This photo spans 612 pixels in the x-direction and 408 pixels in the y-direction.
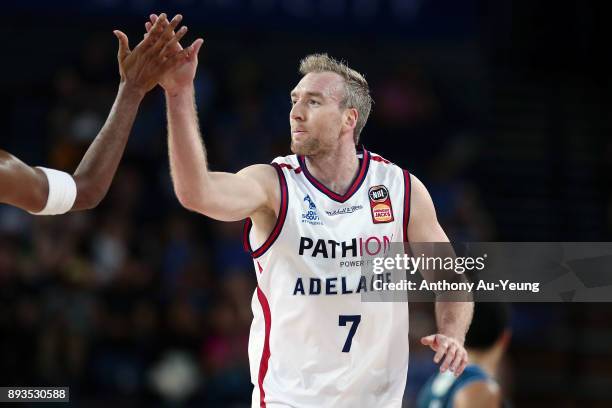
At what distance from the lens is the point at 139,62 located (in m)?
4.88

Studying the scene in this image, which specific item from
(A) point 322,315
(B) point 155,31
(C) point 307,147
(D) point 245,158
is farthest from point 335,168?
(D) point 245,158

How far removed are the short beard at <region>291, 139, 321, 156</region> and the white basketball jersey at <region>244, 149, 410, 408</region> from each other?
179 mm

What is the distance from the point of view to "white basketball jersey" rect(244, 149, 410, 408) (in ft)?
Answer: 17.0

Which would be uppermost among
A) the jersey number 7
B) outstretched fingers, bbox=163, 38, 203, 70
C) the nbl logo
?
outstretched fingers, bbox=163, 38, 203, 70

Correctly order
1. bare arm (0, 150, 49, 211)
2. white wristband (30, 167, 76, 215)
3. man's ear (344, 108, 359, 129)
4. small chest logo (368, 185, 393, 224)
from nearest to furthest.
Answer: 1. bare arm (0, 150, 49, 211)
2. white wristband (30, 167, 76, 215)
3. small chest logo (368, 185, 393, 224)
4. man's ear (344, 108, 359, 129)

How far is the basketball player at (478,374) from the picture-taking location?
17.3ft

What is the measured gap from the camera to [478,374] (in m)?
5.38

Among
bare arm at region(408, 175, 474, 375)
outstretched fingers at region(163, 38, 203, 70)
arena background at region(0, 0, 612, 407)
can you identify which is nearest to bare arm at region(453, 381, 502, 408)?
bare arm at region(408, 175, 474, 375)

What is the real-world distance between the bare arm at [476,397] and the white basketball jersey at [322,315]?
325mm

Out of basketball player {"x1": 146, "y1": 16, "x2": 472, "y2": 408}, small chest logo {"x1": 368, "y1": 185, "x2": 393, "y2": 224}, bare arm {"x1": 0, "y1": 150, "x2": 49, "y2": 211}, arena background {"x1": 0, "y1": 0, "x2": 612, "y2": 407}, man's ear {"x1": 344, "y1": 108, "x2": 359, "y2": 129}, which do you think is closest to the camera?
bare arm {"x1": 0, "y1": 150, "x2": 49, "y2": 211}

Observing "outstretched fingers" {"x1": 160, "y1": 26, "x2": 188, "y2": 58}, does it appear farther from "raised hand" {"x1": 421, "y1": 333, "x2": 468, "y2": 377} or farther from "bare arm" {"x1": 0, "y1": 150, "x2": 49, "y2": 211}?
"raised hand" {"x1": 421, "y1": 333, "x2": 468, "y2": 377}

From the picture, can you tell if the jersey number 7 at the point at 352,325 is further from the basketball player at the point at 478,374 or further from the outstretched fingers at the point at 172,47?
the outstretched fingers at the point at 172,47

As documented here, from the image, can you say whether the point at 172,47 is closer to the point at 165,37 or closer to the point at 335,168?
the point at 165,37

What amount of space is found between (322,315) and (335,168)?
2.93ft
